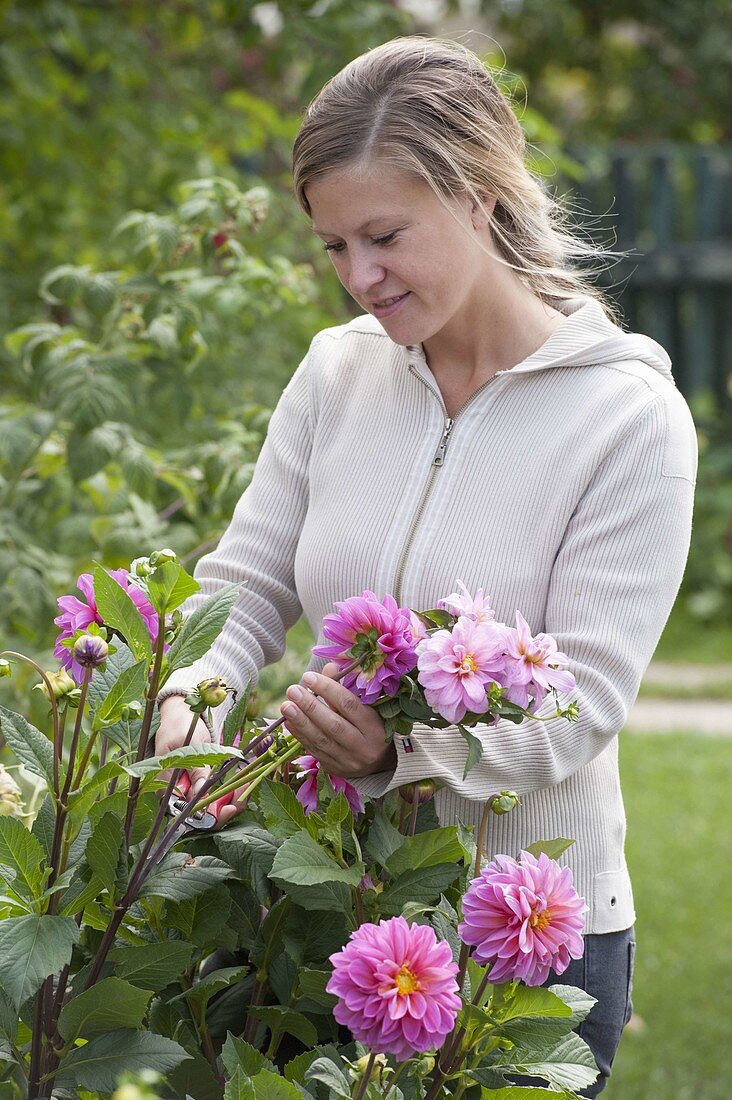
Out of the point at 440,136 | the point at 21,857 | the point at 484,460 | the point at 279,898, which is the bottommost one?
the point at 279,898

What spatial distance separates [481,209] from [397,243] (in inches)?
5.7

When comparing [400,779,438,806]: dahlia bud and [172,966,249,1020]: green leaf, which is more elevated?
[400,779,438,806]: dahlia bud

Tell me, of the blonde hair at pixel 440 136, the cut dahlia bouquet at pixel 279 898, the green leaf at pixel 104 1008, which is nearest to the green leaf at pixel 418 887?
the cut dahlia bouquet at pixel 279 898

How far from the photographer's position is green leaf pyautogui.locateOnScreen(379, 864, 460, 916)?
1.16 metres

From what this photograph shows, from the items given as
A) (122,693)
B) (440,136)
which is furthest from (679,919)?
(122,693)

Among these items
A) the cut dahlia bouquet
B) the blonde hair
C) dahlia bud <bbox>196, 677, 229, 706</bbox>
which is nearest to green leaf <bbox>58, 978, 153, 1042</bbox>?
the cut dahlia bouquet

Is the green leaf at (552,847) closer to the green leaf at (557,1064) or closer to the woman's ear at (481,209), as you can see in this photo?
the green leaf at (557,1064)

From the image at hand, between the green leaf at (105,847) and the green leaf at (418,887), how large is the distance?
0.23 metres

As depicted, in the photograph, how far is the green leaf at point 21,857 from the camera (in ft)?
3.53

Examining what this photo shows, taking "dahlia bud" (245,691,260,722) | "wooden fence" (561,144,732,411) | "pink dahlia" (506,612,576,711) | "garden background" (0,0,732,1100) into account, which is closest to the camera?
"pink dahlia" (506,612,576,711)

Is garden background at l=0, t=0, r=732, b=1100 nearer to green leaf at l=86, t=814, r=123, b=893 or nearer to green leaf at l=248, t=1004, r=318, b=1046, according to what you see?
green leaf at l=248, t=1004, r=318, b=1046

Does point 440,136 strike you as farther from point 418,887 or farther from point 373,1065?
point 373,1065

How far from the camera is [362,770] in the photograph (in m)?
1.23

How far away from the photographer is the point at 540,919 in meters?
1.08
